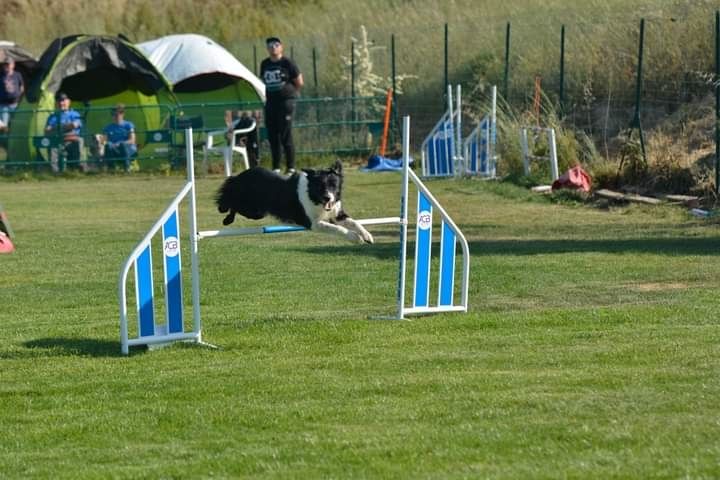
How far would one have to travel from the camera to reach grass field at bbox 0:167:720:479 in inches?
243

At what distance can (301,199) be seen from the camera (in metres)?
10.3

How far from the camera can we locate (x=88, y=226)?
17391mm

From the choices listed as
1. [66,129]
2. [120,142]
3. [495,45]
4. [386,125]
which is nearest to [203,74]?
[120,142]

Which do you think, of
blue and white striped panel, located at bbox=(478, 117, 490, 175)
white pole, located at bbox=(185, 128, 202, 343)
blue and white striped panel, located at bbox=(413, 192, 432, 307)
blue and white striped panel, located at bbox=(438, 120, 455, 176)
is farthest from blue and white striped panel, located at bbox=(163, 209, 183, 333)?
blue and white striped panel, located at bbox=(438, 120, 455, 176)

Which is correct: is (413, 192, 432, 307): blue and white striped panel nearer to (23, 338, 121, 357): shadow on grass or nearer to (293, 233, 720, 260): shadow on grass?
(23, 338, 121, 357): shadow on grass

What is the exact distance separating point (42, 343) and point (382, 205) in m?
9.89

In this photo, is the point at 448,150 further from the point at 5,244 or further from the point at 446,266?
the point at 446,266

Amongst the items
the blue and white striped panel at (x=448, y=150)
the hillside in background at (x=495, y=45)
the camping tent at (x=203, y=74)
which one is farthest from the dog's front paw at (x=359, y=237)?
the camping tent at (x=203, y=74)

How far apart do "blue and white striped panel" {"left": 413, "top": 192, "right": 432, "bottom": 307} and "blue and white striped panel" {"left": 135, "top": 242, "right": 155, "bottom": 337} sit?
1.98m

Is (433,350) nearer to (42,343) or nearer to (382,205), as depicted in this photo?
(42,343)

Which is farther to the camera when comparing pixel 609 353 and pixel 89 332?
pixel 89 332

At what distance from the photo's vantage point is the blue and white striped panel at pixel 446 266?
9.95 m

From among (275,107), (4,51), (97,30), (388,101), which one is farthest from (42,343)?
(97,30)

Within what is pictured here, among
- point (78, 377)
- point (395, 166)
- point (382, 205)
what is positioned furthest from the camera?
point (395, 166)
